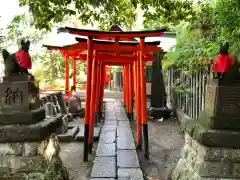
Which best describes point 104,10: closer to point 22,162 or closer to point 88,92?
point 88,92

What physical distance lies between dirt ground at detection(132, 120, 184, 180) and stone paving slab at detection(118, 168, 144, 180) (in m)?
0.30

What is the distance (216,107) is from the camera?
3582 mm

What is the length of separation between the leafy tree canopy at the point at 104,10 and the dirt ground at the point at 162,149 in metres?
3.29

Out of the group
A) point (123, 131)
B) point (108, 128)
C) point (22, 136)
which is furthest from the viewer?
point (108, 128)

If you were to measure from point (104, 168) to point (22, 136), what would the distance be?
1.93m

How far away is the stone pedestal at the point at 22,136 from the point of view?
3793 millimetres

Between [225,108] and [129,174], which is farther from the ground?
[225,108]

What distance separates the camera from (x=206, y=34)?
9461mm

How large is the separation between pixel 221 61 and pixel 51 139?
2.60 metres

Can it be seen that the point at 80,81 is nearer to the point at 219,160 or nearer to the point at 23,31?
the point at 23,31

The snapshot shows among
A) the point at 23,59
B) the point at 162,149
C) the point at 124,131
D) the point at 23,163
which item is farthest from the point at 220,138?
the point at 124,131

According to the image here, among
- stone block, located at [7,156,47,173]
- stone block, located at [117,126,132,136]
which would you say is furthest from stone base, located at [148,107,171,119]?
stone block, located at [7,156,47,173]

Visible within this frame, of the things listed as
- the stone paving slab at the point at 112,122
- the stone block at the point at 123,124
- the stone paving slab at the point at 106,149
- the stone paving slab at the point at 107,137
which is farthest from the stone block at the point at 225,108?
the stone paving slab at the point at 112,122

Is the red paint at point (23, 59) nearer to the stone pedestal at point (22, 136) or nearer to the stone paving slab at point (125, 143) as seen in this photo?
the stone pedestal at point (22, 136)
